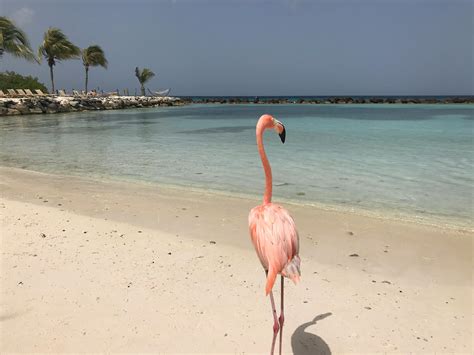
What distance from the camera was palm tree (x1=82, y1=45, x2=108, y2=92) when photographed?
160 feet

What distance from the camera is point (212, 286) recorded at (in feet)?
11.0

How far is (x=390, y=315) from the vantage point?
298 centimetres

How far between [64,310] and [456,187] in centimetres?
726

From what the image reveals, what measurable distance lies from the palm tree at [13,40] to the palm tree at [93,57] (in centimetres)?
1796

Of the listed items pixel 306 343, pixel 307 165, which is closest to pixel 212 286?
pixel 306 343

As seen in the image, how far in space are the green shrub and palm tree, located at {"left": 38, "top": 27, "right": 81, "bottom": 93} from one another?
5158mm

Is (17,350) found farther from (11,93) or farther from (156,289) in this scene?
(11,93)

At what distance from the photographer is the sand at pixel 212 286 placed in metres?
2.67

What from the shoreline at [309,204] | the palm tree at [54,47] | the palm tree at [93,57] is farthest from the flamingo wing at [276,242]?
the palm tree at [93,57]

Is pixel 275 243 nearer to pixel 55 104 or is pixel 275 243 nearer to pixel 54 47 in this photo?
pixel 55 104

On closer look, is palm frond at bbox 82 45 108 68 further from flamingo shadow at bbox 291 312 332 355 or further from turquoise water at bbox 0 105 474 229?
flamingo shadow at bbox 291 312 332 355

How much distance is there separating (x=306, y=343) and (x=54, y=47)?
45.3 metres

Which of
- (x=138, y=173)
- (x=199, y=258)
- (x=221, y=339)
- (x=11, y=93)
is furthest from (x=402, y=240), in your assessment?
(x=11, y=93)

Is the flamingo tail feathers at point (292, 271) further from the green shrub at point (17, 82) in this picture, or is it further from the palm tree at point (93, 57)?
the palm tree at point (93, 57)
